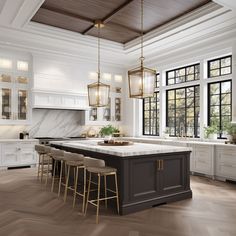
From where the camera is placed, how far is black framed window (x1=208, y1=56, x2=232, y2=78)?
6.55 m

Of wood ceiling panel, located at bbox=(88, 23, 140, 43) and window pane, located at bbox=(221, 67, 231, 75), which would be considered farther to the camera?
window pane, located at bbox=(221, 67, 231, 75)

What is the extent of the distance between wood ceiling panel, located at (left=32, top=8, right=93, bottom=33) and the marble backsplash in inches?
114

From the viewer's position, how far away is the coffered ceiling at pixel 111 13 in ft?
16.8

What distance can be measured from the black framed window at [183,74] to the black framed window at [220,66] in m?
0.44

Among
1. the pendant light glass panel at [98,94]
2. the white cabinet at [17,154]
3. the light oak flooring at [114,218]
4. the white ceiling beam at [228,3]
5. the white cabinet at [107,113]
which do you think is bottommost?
the light oak flooring at [114,218]

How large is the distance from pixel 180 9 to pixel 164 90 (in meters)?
3.16

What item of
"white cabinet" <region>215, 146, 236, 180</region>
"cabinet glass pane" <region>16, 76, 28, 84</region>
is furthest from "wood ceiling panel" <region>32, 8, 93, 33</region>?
"white cabinet" <region>215, 146, 236, 180</region>

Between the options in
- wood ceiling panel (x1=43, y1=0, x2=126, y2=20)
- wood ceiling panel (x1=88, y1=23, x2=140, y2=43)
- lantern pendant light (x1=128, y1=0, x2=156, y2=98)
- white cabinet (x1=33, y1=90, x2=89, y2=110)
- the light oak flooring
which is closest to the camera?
the light oak flooring

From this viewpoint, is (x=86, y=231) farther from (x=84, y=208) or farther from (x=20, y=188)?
(x=20, y=188)

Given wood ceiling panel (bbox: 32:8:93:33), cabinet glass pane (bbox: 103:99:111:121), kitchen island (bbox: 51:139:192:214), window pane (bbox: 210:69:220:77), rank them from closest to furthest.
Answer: kitchen island (bbox: 51:139:192:214)
wood ceiling panel (bbox: 32:8:93:33)
window pane (bbox: 210:69:220:77)
cabinet glass pane (bbox: 103:99:111:121)

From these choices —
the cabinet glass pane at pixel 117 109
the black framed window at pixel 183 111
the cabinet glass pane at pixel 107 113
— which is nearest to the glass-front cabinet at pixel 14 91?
the cabinet glass pane at pixel 107 113

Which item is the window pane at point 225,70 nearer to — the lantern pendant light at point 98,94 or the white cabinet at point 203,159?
the white cabinet at point 203,159

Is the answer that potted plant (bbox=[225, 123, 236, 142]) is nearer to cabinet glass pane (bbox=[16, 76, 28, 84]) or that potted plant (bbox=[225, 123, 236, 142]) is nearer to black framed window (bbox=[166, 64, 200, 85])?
black framed window (bbox=[166, 64, 200, 85])

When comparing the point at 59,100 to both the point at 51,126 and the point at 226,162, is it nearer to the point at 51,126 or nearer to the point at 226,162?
the point at 51,126
